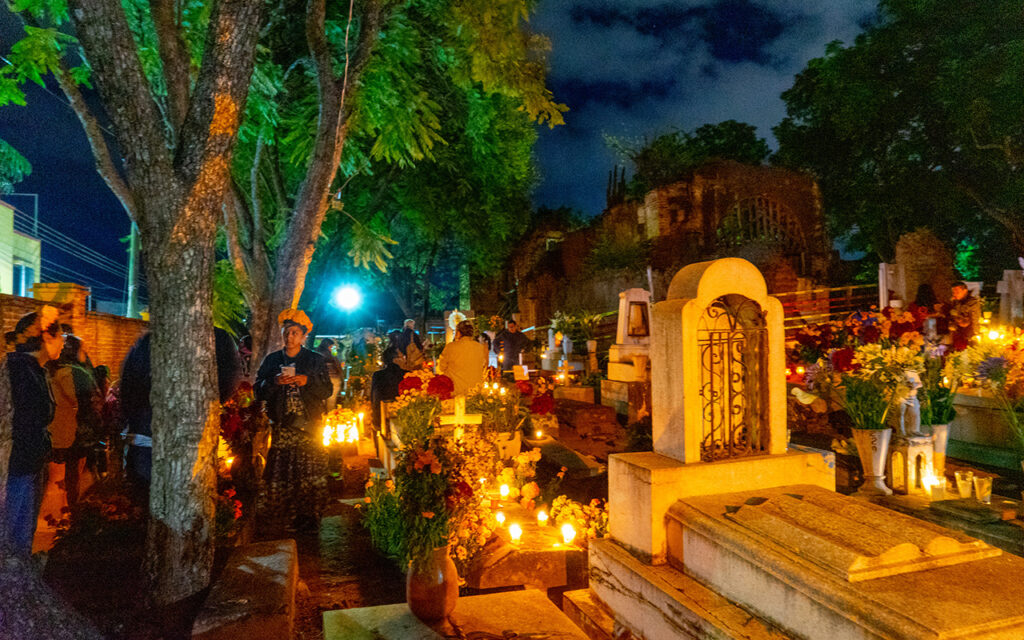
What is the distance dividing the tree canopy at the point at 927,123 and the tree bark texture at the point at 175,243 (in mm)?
19947

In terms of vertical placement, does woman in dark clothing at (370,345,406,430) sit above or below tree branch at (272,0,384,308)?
below

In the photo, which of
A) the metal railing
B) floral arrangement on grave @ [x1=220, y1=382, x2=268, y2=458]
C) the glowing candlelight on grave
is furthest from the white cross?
the metal railing

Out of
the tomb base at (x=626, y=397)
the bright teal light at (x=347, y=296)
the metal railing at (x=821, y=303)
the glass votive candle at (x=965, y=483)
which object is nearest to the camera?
the glass votive candle at (x=965, y=483)

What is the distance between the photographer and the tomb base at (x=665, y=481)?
392cm

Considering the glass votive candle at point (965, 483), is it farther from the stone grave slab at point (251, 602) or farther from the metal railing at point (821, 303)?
the metal railing at point (821, 303)

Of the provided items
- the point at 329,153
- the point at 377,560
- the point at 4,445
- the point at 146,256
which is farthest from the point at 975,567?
the point at 329,153

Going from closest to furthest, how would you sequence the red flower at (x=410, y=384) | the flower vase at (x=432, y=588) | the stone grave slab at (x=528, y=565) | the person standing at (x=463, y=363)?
the flower vase at (x=432, y=588) < the stone grave slab at (x=528, y=565) < the red flower at (x=410, y=384) < the person standing at (x=463, y=363)

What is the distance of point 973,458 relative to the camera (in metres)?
7.94

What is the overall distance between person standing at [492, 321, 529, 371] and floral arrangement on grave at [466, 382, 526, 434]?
651cm

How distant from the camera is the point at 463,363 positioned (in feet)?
26.3

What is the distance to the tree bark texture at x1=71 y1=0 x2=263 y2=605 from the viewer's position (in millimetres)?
4121

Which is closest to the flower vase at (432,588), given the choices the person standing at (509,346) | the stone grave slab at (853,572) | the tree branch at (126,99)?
the stone grave slab at (853,572)

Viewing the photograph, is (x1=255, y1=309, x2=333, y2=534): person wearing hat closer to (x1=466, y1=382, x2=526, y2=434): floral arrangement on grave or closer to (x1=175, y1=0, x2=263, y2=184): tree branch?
(x1=466, y1=382, x2=526, y2=434): floral arrangement on grave

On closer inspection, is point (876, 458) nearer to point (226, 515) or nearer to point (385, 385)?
point (226, 515)
